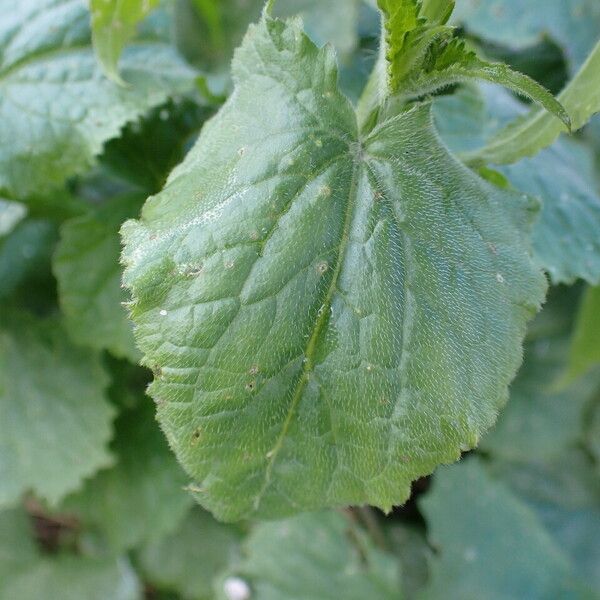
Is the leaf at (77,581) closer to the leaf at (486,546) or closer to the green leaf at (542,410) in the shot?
the leaf at (486,546)

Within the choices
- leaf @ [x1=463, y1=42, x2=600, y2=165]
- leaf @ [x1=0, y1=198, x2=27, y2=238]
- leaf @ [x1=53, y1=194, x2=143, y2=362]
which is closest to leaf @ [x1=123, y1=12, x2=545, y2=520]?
leaf @ [x1=463, y1=42, x2=600, y2=165]

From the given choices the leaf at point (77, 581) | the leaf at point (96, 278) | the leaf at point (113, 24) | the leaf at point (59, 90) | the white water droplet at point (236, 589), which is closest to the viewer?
the leaf at point (113, 24)

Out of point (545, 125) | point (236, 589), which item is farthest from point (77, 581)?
point (545, 125)

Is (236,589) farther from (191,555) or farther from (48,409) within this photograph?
(48,409)

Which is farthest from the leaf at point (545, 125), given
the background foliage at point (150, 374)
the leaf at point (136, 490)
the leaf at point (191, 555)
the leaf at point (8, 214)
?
the leaf at point (191, 555)

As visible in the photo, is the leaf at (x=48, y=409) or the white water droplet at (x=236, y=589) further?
the white water droplet at (x=236, y=589)

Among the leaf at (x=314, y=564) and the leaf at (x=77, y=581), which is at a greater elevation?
→ the leaf at (x=314, y=564)
